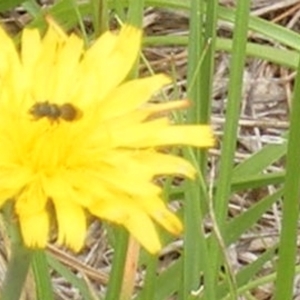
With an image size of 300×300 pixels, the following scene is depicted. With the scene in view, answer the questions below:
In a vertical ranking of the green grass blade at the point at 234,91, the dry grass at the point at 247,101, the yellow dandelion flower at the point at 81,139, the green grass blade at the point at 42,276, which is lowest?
the dry grass at the point at 247,101

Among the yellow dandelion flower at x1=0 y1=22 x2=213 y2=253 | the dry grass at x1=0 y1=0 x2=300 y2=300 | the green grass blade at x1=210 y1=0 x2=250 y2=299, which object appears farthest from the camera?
the dry grass at x1=0 y1=0 x2=300 y2=300

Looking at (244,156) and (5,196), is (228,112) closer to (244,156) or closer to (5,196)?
(5,196)

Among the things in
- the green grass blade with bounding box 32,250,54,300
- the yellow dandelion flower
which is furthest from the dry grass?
the yellow dandelion flower

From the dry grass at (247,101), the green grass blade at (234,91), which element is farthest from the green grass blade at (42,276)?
the dry grass at (247,101)

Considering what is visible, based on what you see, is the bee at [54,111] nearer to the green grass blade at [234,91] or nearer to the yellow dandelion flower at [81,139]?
the yellow dandelion flower at [81,139]

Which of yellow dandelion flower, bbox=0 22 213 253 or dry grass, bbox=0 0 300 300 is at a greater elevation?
yellow dandelion flower, bbox=0 22 213 253

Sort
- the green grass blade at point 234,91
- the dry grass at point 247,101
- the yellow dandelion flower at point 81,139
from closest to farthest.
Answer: the yellow dandelion flower at point 81,139 → the green grass blade at point 234,91 → the dry grass at point 247,101

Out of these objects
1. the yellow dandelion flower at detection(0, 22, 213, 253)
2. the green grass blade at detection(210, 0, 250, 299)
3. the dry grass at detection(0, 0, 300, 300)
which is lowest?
the dry grass at detection(0, 0, 300, 300)

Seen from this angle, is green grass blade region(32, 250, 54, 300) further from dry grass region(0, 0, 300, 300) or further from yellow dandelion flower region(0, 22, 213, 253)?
dry grass region(0, 0, 300, 300)

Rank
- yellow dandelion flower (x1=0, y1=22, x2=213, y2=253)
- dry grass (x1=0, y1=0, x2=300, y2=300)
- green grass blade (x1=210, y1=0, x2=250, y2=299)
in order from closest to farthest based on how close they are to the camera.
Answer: yellow dandelion flower (x1=0, y1=22, x2=213, y2=253)
green grass blade (x1=210, y1=0, x2=250, y2=299)
dry grass (x1=0, y1=0, x2=300, y2=300)
